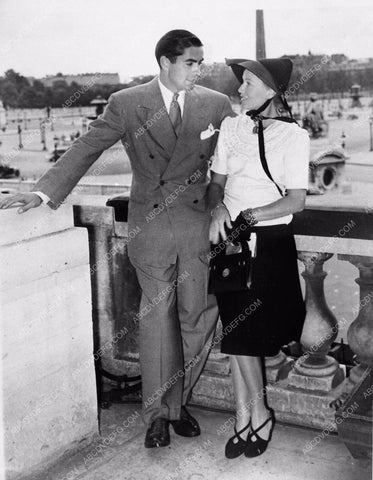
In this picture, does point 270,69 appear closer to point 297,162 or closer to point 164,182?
point 297,162

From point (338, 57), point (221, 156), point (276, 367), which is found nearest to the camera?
point (221, 156)

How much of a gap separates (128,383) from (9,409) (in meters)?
1.17

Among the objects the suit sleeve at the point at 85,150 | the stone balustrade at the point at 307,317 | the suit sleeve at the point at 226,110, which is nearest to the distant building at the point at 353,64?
the stone balustrade at the point at 307,317

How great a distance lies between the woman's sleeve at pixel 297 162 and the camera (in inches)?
114

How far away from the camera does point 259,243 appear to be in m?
3.05

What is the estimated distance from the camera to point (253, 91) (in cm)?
300

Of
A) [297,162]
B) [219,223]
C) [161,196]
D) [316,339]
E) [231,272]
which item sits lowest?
[316,339]

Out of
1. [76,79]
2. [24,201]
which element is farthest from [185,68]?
[76,79]

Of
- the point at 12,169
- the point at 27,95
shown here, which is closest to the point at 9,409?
the point at 12,169

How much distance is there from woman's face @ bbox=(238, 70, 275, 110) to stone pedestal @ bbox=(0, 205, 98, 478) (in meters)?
0.94

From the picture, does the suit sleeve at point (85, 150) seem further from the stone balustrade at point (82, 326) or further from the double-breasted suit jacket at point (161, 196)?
the stone balustrade at point (82, 326)

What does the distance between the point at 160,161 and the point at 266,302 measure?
0.84 m

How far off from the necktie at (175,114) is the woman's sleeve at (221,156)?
24 centimetres

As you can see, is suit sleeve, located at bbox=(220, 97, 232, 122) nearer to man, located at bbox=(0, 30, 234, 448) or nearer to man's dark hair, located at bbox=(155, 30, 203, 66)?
man, located at bbox=(0, 30, 234, 448)
